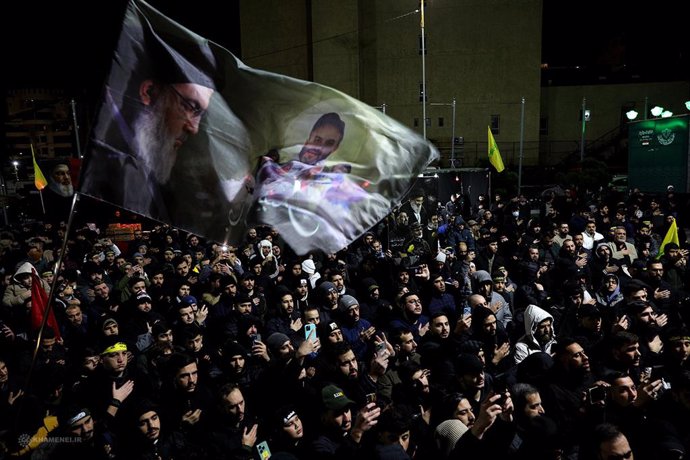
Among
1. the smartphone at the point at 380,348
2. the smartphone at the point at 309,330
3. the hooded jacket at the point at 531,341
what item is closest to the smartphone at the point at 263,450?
the smartphone at the point at 380,348

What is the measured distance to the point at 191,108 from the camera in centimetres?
356

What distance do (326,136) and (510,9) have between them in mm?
38673

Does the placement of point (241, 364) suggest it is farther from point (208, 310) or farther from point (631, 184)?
point (631, 184)

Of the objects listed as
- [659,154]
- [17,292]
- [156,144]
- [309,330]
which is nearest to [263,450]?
[156,144]

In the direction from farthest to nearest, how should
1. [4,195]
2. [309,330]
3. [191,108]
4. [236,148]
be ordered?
[4,195] < [309,330] < [236,148] < [191,108]

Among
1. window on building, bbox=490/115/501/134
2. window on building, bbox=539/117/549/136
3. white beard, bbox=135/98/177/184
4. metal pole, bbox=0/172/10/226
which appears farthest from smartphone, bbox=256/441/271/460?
window on building, bbox=539/117/549/136

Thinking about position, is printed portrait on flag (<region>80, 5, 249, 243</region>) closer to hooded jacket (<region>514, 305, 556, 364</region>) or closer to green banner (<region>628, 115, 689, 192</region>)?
hooded jacket (<region>514, 305, 556, 364</region>)

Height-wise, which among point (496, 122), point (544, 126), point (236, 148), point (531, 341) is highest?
point (496, 122)

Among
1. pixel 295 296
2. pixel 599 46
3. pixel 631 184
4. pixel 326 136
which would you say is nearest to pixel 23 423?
pixel 326 136

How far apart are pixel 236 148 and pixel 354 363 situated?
225 centimetres

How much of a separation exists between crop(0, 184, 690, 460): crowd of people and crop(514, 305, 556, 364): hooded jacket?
2 centimetres

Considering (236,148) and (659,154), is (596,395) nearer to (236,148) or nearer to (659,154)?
(236,148)

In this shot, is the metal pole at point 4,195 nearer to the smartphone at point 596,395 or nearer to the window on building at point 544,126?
the smartphone at point 596,395

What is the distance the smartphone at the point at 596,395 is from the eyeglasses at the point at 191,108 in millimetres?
3249
